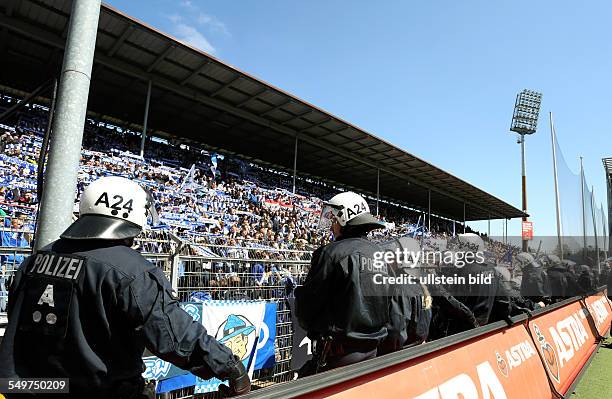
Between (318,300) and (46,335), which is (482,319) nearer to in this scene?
(318,300)

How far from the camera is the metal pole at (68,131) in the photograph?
9.40 ft

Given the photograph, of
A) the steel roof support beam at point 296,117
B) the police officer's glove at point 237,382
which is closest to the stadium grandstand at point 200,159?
the steel roof support beam at point 296,117

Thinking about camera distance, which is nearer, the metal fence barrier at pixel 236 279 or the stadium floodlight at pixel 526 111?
the metal fence barrier at pixel 236 279

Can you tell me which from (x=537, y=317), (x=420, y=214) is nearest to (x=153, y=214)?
(x=537, y=317)

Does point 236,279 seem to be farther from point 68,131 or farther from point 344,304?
point 68,131

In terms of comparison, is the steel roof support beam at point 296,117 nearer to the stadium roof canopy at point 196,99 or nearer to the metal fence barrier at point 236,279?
the stadium roof canopy at point 196,99

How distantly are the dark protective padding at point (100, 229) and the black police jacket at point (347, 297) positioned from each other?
4.63ft

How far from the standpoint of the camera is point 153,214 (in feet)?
8.36

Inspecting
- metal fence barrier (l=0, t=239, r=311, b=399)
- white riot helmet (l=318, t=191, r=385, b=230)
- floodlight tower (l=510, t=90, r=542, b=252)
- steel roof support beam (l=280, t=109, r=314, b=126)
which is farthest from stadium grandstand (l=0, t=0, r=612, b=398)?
floodlight tower (l=510, t=90, r=542, b=252)

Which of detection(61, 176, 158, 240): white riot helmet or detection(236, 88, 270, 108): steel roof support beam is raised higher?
detection(236, 88, 270, 108): steel roof support beam

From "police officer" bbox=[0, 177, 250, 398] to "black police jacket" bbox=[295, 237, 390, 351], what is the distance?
108cm

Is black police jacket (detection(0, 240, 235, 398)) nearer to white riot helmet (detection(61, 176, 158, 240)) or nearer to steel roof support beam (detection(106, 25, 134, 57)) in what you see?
white riot helmet (detection(61, 176, 158, 240))

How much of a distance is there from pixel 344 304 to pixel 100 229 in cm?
169

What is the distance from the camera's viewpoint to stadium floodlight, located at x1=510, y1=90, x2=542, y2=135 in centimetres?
5078
